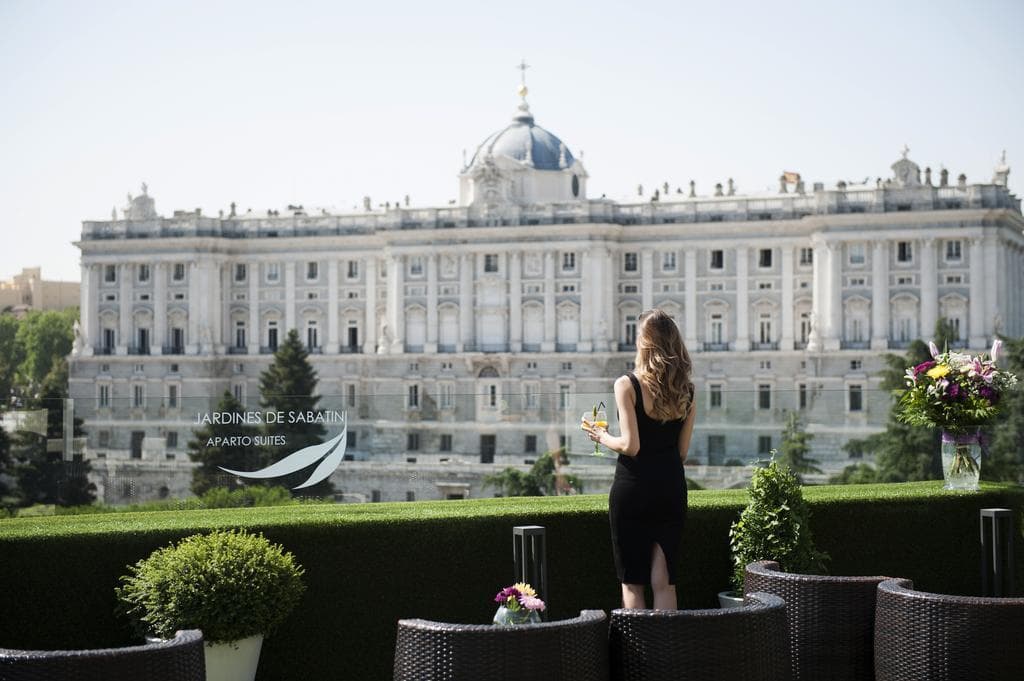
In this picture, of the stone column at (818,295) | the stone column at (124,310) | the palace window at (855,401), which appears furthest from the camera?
the stone column at (124,310)

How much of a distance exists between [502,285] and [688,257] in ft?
30.7

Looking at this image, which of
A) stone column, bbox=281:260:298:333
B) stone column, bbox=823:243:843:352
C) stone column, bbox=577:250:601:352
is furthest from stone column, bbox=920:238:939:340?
stone column, bbox=281:260:298:333

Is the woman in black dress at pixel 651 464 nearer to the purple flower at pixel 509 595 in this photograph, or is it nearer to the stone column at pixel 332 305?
the purple flower at pixel 509 595

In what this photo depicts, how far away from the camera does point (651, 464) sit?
8469 millimetres

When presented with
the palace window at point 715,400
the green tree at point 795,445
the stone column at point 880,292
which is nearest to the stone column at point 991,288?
the stone column at point 880,292

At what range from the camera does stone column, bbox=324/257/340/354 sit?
265ft

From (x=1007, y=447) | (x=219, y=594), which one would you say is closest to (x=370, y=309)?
(x=1007, y=447)

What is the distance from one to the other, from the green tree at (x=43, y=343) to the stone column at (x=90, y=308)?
1437 centimetres

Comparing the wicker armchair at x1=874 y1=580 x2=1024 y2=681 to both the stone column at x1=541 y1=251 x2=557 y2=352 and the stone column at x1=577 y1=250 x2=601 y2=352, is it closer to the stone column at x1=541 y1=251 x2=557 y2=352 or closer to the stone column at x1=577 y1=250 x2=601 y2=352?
the stone column at x1=577 y1=250 x2=601 y2=352

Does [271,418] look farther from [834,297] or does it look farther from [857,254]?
[857,254]

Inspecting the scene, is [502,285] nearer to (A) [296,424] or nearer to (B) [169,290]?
(B) [169,290]

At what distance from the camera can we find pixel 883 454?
2314 cm

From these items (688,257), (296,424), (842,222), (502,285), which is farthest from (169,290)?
(296,424)

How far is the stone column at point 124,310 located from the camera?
83062mm
